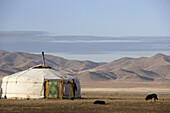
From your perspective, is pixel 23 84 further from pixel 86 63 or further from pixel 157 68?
pixel 86 63

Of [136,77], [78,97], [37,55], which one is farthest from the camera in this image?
[37,55]

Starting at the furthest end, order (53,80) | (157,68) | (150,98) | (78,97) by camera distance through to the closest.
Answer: (157,68)
(78,97)
(53,80)
(150,98)

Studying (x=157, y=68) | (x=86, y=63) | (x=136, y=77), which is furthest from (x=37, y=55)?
(x=136, y=77)

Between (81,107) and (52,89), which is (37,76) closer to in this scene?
(52,89)

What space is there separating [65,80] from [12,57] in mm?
131485

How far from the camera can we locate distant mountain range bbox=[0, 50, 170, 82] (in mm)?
109812

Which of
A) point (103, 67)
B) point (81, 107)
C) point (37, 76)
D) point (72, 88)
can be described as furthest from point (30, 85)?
point (103, 67)

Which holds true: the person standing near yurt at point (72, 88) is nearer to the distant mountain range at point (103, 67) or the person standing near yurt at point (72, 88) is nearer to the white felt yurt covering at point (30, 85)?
the white felt yurt covering at point (30, 85)

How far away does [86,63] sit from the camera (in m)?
164

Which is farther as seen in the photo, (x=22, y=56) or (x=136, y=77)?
(x=22, y=56)

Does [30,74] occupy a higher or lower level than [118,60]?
lower

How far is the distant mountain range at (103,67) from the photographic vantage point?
110 metres

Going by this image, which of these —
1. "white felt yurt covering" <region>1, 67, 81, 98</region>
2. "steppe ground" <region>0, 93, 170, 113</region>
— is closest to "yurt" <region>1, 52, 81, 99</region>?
"white felt yurt covering" <region>1, 67, 81, 98</region>

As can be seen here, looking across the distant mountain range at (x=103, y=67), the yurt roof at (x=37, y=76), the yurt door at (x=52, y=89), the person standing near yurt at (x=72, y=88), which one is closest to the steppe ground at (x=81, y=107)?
the yurt door at (x=52, y=89)
